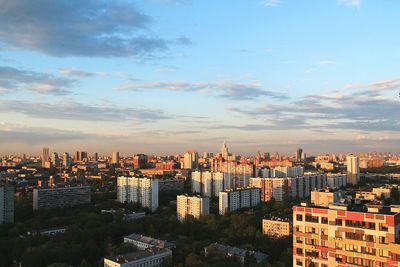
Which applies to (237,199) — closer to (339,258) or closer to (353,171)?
(339,258)

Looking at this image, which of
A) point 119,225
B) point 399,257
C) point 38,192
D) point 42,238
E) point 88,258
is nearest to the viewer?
point 399,257

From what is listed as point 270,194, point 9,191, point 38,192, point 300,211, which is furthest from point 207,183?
point 300,211

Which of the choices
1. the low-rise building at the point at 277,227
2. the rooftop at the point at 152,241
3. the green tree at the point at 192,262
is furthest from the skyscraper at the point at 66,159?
the green tree at the point at 192,262

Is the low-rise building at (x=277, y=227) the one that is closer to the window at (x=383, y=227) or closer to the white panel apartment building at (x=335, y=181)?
the window at (x=383, y=227)

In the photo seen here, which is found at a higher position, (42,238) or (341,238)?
Result: (341,238)

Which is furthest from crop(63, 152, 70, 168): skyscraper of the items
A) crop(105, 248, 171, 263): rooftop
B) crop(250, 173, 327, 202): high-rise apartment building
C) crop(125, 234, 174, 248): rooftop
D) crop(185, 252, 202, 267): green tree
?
crop(185, 252, 202, 267): green tree

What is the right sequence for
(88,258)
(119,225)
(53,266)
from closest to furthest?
(53,266) < (88,258) < (119,225)

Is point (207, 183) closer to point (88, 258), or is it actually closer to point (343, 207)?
point (88, 258)

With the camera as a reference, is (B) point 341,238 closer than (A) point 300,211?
Yes
